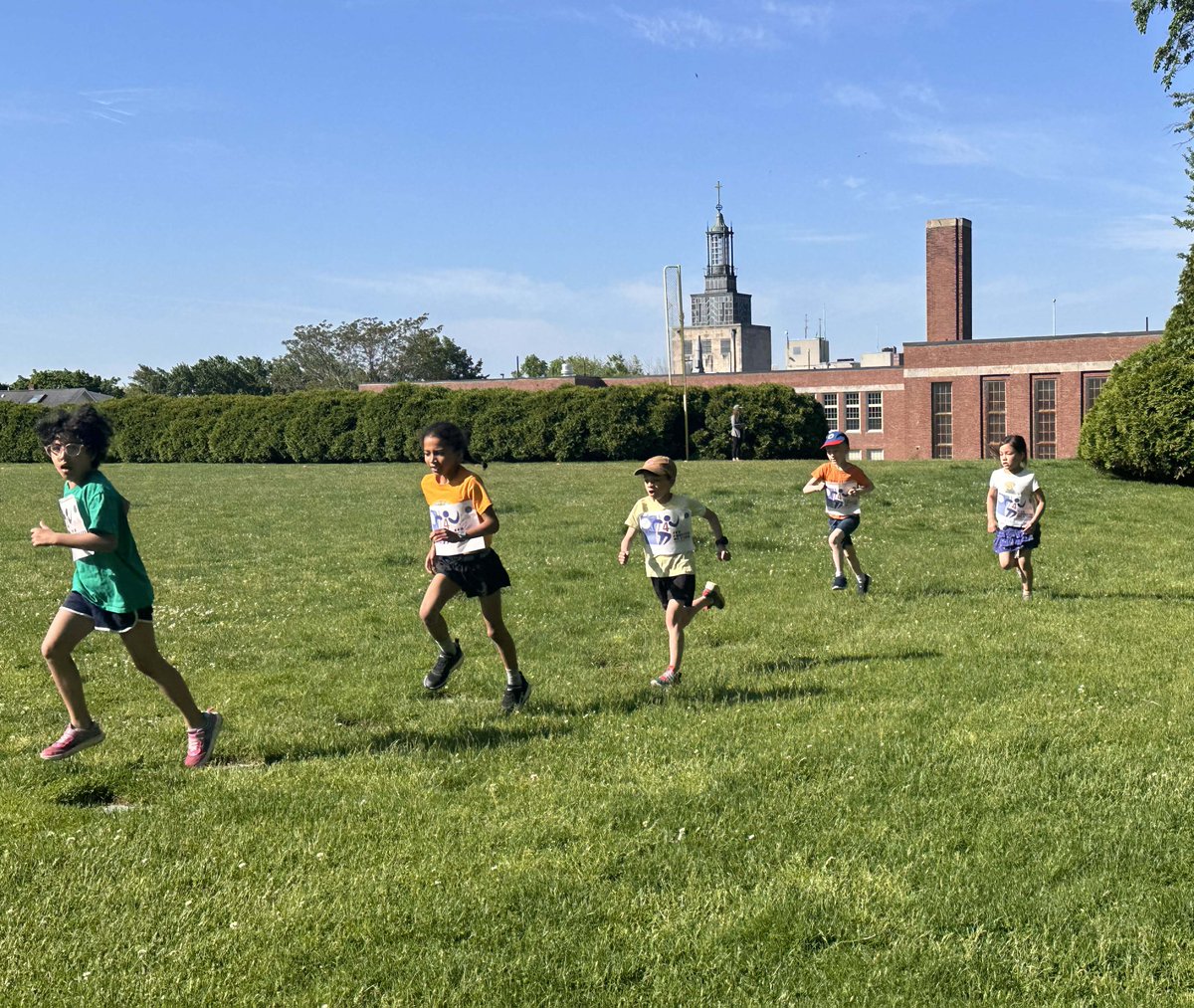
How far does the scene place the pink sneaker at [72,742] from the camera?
6031 mm

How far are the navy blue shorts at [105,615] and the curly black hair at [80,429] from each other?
69 centimetres

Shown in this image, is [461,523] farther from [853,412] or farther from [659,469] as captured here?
[853,412]

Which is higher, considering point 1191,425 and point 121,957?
point 1191,425

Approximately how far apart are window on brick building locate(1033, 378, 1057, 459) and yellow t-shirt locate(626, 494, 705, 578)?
49.0m

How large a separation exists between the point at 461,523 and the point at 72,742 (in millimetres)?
2401

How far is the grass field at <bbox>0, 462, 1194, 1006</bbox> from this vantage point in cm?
387

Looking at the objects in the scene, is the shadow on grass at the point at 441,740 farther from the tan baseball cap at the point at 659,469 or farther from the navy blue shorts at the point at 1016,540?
the navy blue shorts at the point at 1016,540

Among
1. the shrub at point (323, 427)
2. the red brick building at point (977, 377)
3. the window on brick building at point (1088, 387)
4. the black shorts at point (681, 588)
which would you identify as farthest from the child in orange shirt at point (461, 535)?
the window on brick building at point (1088, 387)

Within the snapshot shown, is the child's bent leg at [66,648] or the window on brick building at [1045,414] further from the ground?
the window on brick building at [1045,414]

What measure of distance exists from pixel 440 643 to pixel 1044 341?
165 feet

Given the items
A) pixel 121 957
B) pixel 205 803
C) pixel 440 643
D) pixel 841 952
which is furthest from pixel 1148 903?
pixel 440 643

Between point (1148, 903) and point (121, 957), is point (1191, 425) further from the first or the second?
point (121, 957)

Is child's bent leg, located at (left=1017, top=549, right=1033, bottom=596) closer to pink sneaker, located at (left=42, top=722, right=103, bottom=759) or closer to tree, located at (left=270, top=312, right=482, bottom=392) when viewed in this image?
pink sneaker, located at (left=42, top=722, right=103, bottom=759)

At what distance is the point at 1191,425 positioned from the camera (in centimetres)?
2383
